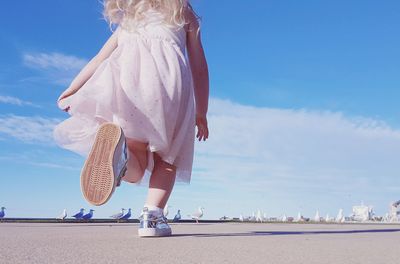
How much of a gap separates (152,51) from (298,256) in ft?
6.87

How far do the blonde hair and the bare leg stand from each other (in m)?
1.10

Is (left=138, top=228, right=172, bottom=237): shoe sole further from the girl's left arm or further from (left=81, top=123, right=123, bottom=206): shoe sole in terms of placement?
the girl's left arm

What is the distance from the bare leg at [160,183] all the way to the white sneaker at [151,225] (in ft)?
0.32

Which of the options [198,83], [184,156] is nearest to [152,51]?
[198,83]

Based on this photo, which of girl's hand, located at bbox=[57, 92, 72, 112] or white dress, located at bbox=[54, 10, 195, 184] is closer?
white dress, located at bbox=[54, 10, 195, 184]

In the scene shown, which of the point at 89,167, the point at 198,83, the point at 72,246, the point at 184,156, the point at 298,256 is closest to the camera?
the point at 298,256

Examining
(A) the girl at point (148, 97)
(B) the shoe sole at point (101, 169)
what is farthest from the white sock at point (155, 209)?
(B) the shoe sole at point (101, 169)

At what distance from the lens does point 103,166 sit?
3.16m

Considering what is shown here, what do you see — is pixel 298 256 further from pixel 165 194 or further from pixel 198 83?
pixel 198 83

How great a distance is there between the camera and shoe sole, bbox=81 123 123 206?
3.09 metres

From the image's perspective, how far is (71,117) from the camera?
4.17 metres

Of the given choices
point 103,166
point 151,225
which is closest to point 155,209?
point 151,225

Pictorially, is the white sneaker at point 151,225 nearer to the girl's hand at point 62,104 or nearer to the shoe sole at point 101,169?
the shoe sole at point 101,169

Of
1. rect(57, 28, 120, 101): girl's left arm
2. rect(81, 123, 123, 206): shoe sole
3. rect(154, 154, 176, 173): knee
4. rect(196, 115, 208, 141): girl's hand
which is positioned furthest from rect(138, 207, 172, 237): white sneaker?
rect(57, 28, 120, 101): girl's left arm
